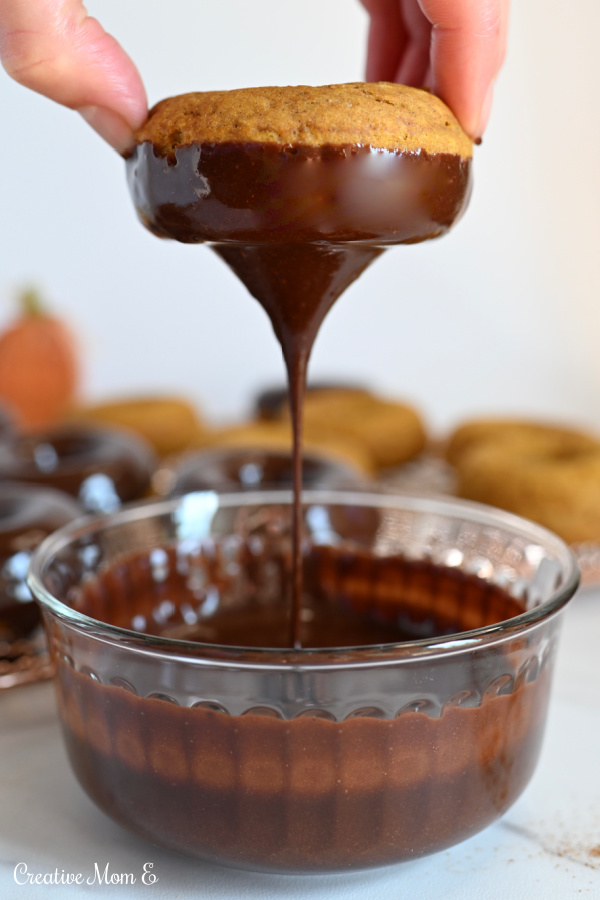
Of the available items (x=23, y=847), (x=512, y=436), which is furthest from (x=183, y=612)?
(x=512, y=436)

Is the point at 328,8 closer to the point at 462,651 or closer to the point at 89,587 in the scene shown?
the point at 89,587

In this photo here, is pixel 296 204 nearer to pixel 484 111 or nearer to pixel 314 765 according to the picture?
pixel 484 111

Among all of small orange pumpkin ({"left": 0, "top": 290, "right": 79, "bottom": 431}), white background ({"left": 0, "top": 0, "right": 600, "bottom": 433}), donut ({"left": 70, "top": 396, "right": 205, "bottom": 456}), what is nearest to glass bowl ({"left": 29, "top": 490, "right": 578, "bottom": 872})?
donut ({"left": 70, "top": 396, "right": 205, "bottom": 456})

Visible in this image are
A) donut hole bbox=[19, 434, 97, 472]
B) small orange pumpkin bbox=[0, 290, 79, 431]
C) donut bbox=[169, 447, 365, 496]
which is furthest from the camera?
small orange pumpkin bbox=[0, 290, 79, 431]

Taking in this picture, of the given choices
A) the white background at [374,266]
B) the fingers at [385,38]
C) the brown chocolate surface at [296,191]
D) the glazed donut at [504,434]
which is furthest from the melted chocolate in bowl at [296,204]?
the white background at [374,266]

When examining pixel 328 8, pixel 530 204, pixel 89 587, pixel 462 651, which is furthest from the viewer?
pixel 530 204

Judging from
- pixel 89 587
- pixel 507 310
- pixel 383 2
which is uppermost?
pixel 383 2

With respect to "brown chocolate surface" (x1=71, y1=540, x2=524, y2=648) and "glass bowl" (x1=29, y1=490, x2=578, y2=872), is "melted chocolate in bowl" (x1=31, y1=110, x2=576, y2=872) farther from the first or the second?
"brown chocolate surface" (x1=71, y1=540, x2=524, y2=648)

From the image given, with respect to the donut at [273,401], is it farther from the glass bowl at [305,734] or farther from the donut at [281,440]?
the glass bowl at [305,734]
